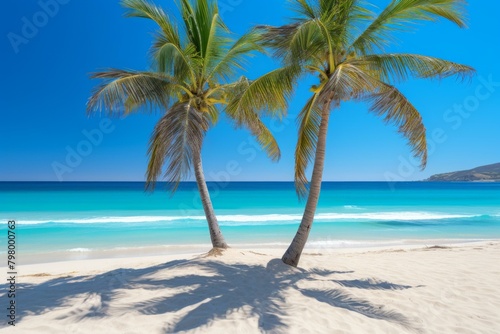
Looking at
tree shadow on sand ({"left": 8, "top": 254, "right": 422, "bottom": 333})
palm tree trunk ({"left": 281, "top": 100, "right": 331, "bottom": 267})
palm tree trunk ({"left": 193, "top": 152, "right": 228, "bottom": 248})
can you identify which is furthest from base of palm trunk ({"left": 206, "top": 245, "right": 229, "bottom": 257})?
palm tree trunk ({"left": 281, "top": 100, "right": 331, "bottom": 267})

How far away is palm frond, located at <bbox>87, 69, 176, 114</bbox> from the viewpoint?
6.54 meters

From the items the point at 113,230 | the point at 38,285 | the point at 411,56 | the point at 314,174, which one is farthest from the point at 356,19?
the point at 113,230

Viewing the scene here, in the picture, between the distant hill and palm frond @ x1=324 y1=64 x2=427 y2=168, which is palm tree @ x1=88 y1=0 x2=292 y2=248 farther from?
the distant hill

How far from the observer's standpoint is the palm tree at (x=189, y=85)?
6578 millimetres

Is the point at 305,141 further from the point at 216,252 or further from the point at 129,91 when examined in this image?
the point at 129,91

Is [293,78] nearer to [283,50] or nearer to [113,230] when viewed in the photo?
[283,50]

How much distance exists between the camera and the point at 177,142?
5816mm

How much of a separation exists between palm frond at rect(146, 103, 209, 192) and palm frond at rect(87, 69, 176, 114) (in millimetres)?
982

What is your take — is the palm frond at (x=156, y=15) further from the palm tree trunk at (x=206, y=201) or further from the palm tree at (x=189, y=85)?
the palm tree trunk at (x=206, y=201)

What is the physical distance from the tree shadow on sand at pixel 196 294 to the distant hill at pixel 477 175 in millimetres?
131726

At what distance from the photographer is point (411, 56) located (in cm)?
644

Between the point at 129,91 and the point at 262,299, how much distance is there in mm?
4908

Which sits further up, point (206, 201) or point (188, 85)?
point (188, 85)

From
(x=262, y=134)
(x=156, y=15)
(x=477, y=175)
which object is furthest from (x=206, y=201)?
(x=477, y=175)
